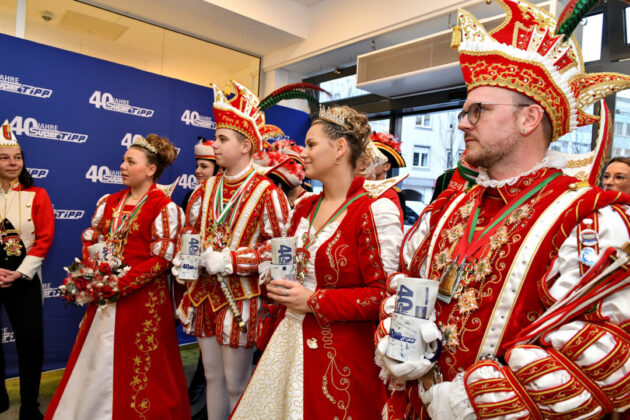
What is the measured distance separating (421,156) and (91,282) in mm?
3717

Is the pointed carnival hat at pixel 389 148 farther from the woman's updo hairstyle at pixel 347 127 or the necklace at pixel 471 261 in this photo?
the necklace at pixel 471 261

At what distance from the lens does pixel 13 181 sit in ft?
10.3

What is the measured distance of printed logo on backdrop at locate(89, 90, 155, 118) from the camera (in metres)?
4.09

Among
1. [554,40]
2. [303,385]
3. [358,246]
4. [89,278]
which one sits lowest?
[303,385]

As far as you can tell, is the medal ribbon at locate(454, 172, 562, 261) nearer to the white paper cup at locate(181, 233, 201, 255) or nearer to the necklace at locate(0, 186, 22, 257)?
the white paper cup at locate(181, 233, 201, 255)

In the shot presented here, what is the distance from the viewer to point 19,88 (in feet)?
11.9

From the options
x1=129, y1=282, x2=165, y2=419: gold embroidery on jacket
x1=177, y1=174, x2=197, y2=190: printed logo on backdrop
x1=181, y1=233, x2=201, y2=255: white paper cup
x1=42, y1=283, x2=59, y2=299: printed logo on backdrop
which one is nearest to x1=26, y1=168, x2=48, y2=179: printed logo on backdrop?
x1=42, y1=283, x2=59, y2=299: printed logo on backdrop

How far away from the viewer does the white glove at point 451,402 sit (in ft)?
3.14

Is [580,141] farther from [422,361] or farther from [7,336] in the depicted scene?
[7,336]

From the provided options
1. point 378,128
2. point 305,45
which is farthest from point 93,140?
point 378,128

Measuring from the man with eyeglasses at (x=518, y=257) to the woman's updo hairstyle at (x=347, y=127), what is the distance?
691 millimetres

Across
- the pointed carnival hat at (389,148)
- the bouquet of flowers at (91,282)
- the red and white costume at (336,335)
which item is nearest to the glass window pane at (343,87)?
the pointed carnival hat at (389,148)

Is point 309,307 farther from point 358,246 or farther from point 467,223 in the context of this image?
point 467,223

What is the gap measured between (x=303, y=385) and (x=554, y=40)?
1.43 metres
